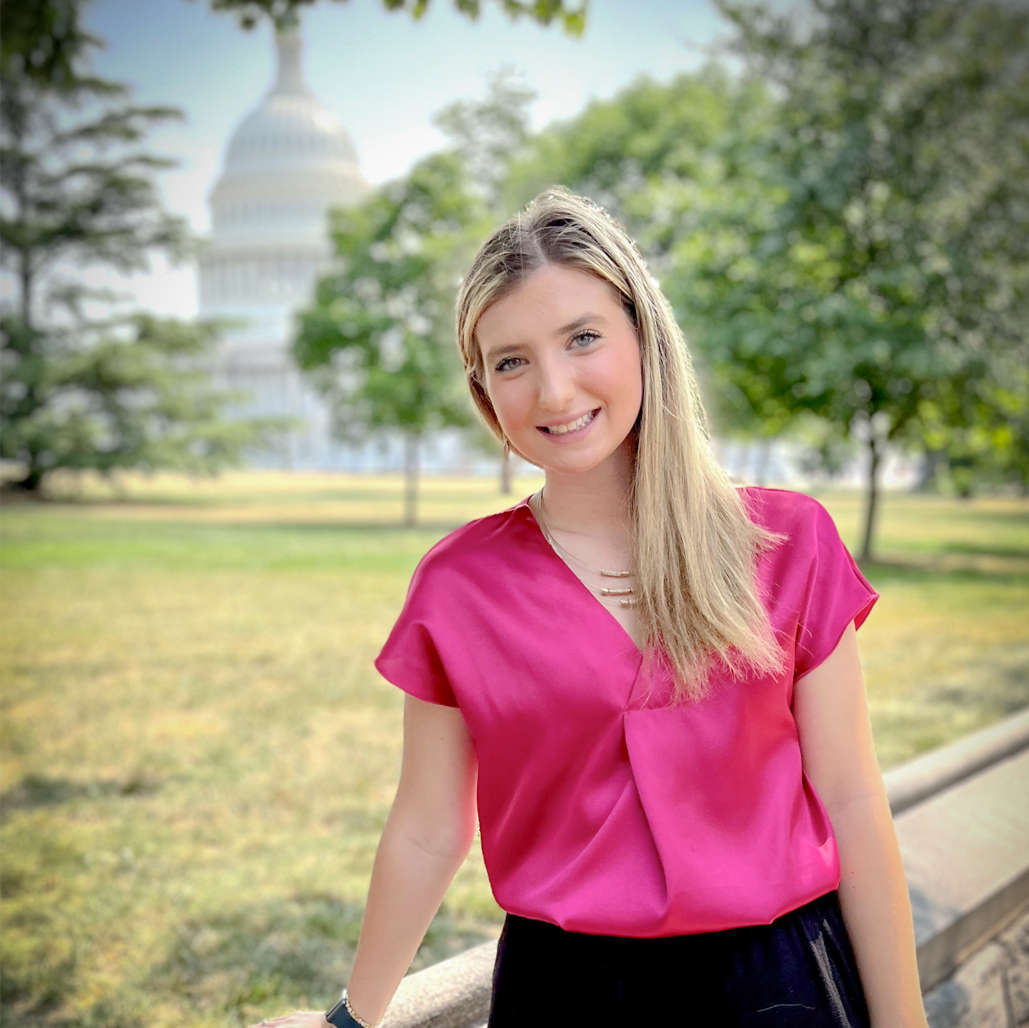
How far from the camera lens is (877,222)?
469 inches

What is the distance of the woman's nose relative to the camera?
3.96 ft

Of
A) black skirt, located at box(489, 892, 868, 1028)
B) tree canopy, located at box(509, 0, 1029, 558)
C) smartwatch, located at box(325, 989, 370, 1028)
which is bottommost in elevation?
smartwatch, located at box(325, 989, 370, 1028)

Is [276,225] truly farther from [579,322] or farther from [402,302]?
[579,322]

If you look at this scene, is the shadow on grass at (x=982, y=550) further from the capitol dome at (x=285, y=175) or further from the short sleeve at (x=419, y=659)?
the capitol dome at (x=285, y=175)

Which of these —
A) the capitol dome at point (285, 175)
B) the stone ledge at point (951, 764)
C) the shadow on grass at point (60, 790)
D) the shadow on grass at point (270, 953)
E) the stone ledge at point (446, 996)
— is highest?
the capitol dome at point (285, 175)

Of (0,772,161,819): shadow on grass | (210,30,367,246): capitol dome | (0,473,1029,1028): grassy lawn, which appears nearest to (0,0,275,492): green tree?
(0,473,1029,1028): grassy lawn

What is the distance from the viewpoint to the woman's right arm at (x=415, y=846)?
128 cm

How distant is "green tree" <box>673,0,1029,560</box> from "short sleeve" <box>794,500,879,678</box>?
35.6 ft

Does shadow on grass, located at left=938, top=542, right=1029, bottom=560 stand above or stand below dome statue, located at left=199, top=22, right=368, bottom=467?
below

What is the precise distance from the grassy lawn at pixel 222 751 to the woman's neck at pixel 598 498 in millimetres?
481

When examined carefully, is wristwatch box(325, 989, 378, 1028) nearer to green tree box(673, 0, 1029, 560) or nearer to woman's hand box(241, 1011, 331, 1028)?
woman's hand box(241, 1011, 331, 1028)

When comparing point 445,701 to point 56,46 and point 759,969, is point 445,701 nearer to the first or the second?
point 759,969

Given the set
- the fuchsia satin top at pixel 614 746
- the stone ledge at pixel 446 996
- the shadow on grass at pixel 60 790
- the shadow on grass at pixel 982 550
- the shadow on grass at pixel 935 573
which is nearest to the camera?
the fuchsia satin top at pixel 614 746

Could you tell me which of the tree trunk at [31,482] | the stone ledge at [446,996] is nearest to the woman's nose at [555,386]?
the stone ledge at [446,996]
